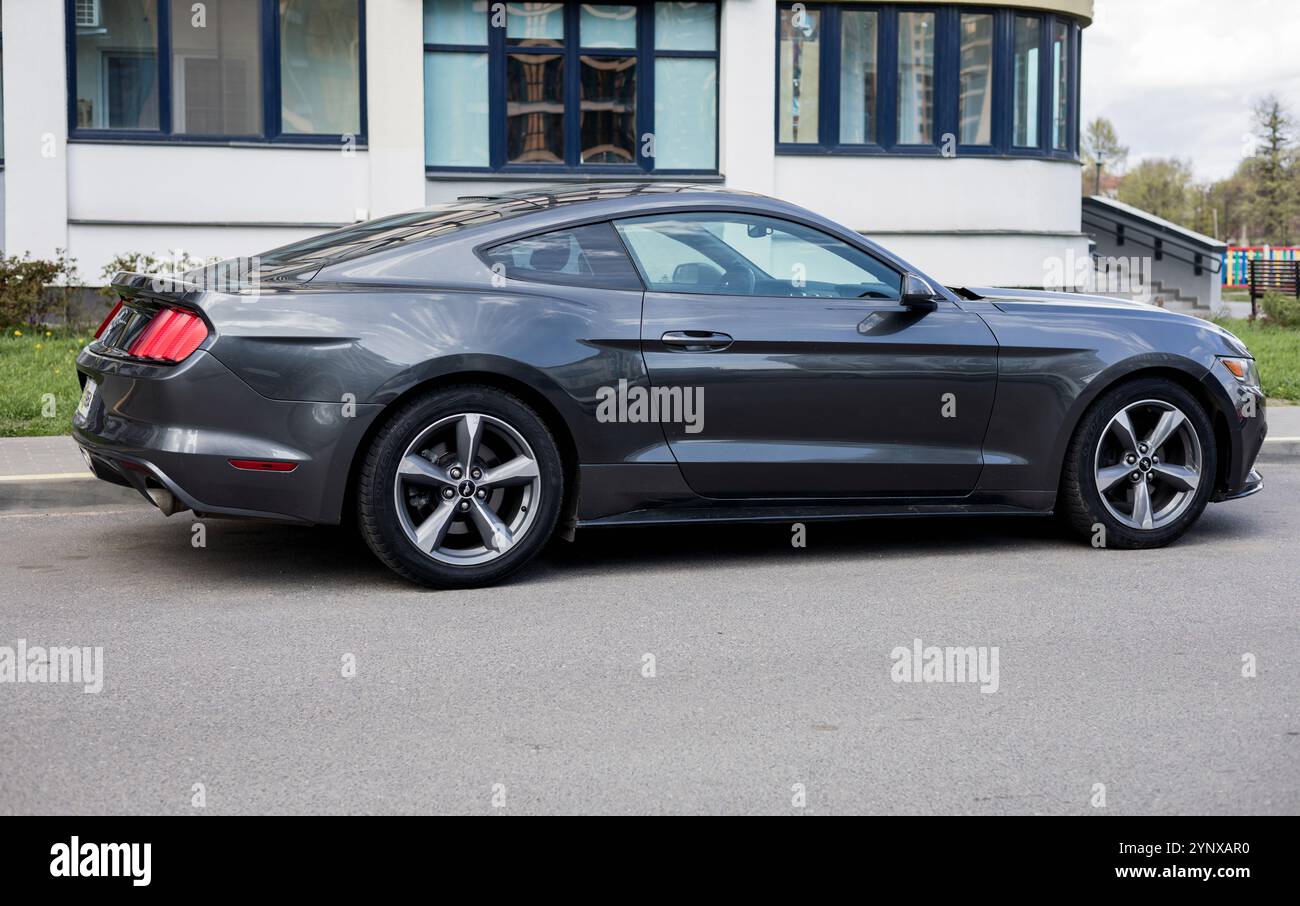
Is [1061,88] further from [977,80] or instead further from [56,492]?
[56,492]

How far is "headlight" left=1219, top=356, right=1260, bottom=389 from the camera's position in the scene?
7.20m

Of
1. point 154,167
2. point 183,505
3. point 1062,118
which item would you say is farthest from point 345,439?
point 1062,118

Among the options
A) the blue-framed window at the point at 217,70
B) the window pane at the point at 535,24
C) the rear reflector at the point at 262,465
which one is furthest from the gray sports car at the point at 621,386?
the window pane at the point at 535,24

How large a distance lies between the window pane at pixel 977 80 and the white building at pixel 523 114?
27mm

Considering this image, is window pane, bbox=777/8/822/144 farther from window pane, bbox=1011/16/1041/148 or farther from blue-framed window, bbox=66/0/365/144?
blue-framed window, bbox=66/0/365/144

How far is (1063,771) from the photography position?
13.6ft

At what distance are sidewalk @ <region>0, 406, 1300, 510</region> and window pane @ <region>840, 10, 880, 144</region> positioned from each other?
1234cm

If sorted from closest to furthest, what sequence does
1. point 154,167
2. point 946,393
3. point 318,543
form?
point 946,393 → point 318,543 → point 154,167

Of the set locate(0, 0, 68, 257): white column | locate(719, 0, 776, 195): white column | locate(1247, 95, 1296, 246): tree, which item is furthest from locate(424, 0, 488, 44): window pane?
locate(1247, 95, 1296, 246): tree

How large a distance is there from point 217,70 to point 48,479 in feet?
34.8
